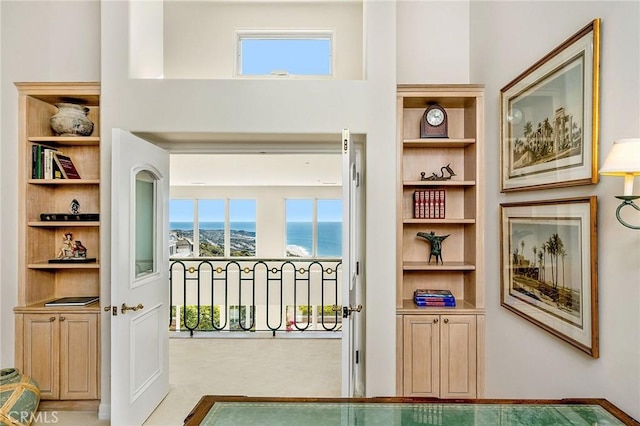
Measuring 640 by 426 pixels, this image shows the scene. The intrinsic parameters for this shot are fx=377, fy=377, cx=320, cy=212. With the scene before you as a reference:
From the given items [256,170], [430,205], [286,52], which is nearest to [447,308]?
[430,205]

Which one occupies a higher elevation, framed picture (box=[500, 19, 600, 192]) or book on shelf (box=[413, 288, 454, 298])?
framed picture (box=[500, 19, 600, 192])

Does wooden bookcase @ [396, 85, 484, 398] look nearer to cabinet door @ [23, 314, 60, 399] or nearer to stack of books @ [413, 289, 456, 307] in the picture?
stack of books @ [413, 289, 456, 307]

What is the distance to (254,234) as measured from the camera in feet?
28.4

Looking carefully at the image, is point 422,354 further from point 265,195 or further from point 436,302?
point 265,195

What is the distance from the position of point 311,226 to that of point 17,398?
6366 mm

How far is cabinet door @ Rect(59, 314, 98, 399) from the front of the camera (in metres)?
2.81

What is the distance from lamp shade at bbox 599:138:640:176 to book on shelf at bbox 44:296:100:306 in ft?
10.8

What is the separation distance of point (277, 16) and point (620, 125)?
10.7 ft

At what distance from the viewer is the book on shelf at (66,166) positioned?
9.57ft

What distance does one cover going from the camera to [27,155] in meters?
2.83

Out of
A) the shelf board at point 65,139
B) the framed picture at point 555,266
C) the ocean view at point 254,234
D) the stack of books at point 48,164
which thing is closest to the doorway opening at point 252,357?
the shelf board at point 65,139

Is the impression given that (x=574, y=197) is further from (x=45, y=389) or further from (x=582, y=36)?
(x=45, y=389)

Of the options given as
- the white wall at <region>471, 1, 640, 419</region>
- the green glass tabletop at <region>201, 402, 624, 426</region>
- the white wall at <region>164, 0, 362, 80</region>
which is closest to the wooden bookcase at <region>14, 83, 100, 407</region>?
the white wall at <region>164, 0, 362, 80</region>

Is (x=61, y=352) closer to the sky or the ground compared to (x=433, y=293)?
closer to the ground
